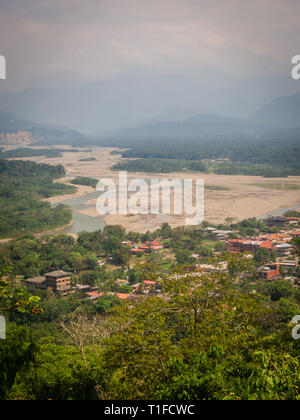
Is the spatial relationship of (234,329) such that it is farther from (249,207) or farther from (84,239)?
(249,207)

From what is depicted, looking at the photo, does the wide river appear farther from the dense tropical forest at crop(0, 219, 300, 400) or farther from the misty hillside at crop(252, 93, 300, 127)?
the misty hillside at crop(252, 93, 300, 127)

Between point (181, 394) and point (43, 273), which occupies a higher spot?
point (181, 394)

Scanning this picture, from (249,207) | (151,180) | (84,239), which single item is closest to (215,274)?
(84,239)

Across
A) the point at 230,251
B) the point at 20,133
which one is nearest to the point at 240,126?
the point at 20,133

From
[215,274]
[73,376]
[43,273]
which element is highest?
[215,274]

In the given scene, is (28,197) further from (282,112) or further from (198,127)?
(198,127)

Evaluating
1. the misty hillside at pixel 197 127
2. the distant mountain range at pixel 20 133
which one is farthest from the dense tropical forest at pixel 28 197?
the misty hillside at pixel 197 127

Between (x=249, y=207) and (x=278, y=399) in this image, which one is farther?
(x=249, y=207)
